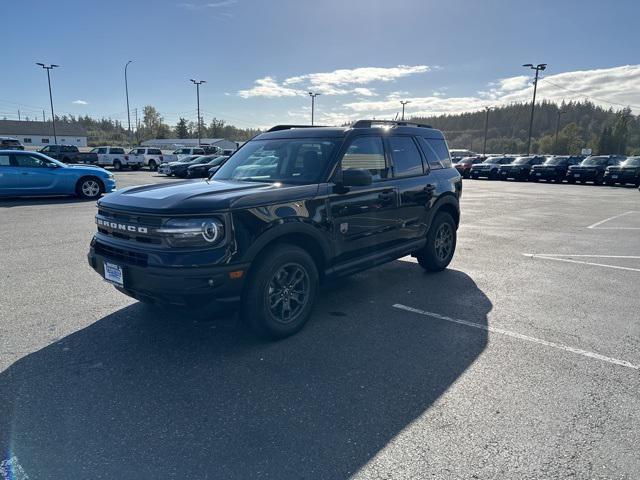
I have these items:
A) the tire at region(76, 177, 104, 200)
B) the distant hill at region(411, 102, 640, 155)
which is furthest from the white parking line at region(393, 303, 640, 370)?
the distant hill at region(411, 102, 640, 155)

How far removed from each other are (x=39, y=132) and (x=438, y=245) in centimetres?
12200

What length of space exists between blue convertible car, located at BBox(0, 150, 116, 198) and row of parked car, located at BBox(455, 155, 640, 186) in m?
19.4

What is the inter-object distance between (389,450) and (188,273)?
73.7 inches

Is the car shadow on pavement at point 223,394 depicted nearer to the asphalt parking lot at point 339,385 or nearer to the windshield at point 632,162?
the asphalt parking lot at point 339,385

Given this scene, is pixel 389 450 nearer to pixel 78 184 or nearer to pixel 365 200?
pixel 365 200

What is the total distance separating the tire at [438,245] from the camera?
6.08 m

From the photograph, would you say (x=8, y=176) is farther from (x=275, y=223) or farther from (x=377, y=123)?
(x=275, y=223)

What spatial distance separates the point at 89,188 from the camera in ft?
45.8

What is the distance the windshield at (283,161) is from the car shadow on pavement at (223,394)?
150cm

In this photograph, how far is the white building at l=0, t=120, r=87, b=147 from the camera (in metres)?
99.7

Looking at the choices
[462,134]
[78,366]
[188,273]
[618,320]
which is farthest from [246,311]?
[462,134]

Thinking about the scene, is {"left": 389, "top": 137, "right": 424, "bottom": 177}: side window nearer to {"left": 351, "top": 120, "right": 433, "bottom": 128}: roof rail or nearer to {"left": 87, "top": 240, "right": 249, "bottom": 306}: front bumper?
{"left": 351, "top": 120, "right": 433, "bottom": 128}: roof rail

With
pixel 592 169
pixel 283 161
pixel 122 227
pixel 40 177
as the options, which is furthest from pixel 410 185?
pixel 592 169

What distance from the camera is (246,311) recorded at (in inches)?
144
